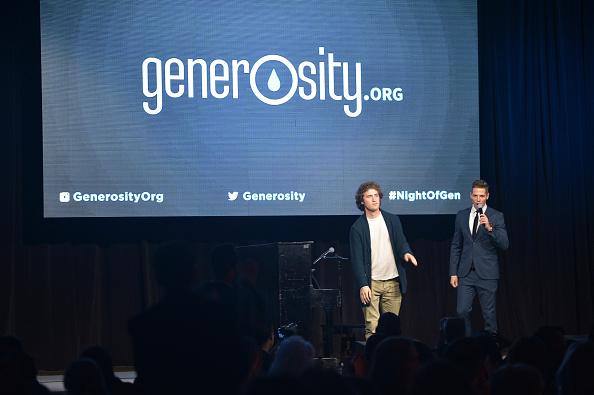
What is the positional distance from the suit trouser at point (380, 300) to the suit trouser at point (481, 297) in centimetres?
62

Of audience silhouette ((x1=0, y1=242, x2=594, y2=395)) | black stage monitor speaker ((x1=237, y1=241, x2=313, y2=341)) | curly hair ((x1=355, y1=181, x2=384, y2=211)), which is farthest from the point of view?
curly hair ((x1=355, y1=181, x2=384, y2=211))

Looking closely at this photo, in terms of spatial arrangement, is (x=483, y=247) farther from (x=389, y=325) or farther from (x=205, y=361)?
(x=205, y=361)

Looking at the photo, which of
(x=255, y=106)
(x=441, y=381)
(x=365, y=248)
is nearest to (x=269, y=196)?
(x=255, y=106)

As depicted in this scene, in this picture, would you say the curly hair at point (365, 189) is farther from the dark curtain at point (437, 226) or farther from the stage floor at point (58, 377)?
the stage floor at point (58, 377)

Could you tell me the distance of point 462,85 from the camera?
6449 mm

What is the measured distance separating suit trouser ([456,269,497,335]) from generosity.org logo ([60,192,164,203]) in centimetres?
281

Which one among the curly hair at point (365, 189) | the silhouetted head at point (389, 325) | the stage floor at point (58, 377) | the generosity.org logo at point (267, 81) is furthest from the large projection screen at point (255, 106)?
the silhouetted head at point (389, 325)

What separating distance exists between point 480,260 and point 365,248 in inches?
42.0

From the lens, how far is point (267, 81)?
6.26 m

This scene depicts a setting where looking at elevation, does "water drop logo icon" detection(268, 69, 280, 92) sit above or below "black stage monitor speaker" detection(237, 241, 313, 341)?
above

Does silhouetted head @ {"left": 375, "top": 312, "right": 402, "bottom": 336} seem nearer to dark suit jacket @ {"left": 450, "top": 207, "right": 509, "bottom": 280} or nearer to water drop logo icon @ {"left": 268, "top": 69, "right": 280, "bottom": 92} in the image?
dark suit jacket @ {"left": 450, "top": 207, "right": 509, "bottom": 280}

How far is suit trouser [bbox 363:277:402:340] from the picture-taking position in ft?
17.7

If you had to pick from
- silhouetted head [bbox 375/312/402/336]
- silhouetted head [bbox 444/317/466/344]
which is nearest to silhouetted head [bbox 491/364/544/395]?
silhouetted head [bbox 444/317/466/344]

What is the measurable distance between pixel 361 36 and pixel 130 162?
2.47m
